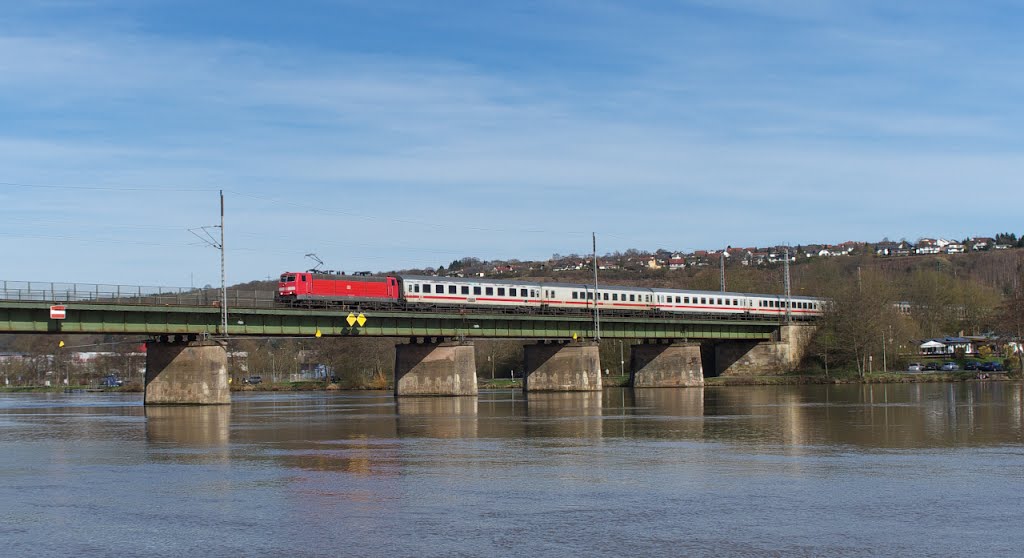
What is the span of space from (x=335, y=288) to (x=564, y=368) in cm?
2835

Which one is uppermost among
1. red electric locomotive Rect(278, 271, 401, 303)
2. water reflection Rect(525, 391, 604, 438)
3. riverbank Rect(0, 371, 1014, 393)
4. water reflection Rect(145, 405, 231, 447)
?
red electric locomotive Rect(278, 271, 401, 303)

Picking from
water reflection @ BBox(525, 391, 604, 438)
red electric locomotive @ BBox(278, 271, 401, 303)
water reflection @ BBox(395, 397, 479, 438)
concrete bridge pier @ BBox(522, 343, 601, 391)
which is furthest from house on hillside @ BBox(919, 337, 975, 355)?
red electric locomotive @ BBox(278, 271, 401, 303)

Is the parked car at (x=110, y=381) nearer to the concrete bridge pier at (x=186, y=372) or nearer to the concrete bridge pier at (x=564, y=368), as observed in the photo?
the concrete bridge pier at (x=564, y=368)

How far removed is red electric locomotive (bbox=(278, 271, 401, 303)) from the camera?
78750 millimetres

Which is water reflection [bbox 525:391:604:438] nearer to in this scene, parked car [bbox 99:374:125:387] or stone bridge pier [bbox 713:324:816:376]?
stone bridge pier [bbox 713:324:816:376]

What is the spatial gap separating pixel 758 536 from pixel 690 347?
3696 inches

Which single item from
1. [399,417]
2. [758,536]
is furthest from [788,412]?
[758,536]

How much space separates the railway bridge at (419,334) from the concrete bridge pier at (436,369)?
9 centimetres

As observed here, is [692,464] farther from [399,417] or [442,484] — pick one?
[399,417]

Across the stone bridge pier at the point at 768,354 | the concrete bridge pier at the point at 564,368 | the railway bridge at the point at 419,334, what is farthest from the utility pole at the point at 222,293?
the stone bridge pier at the point at 768,354

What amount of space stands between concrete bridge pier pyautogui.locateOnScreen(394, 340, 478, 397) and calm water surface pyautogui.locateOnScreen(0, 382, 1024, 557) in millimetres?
38076

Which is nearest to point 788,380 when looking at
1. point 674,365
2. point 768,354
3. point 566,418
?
point 768,354

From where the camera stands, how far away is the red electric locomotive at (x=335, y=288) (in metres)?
78.8

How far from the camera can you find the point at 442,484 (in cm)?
2752
